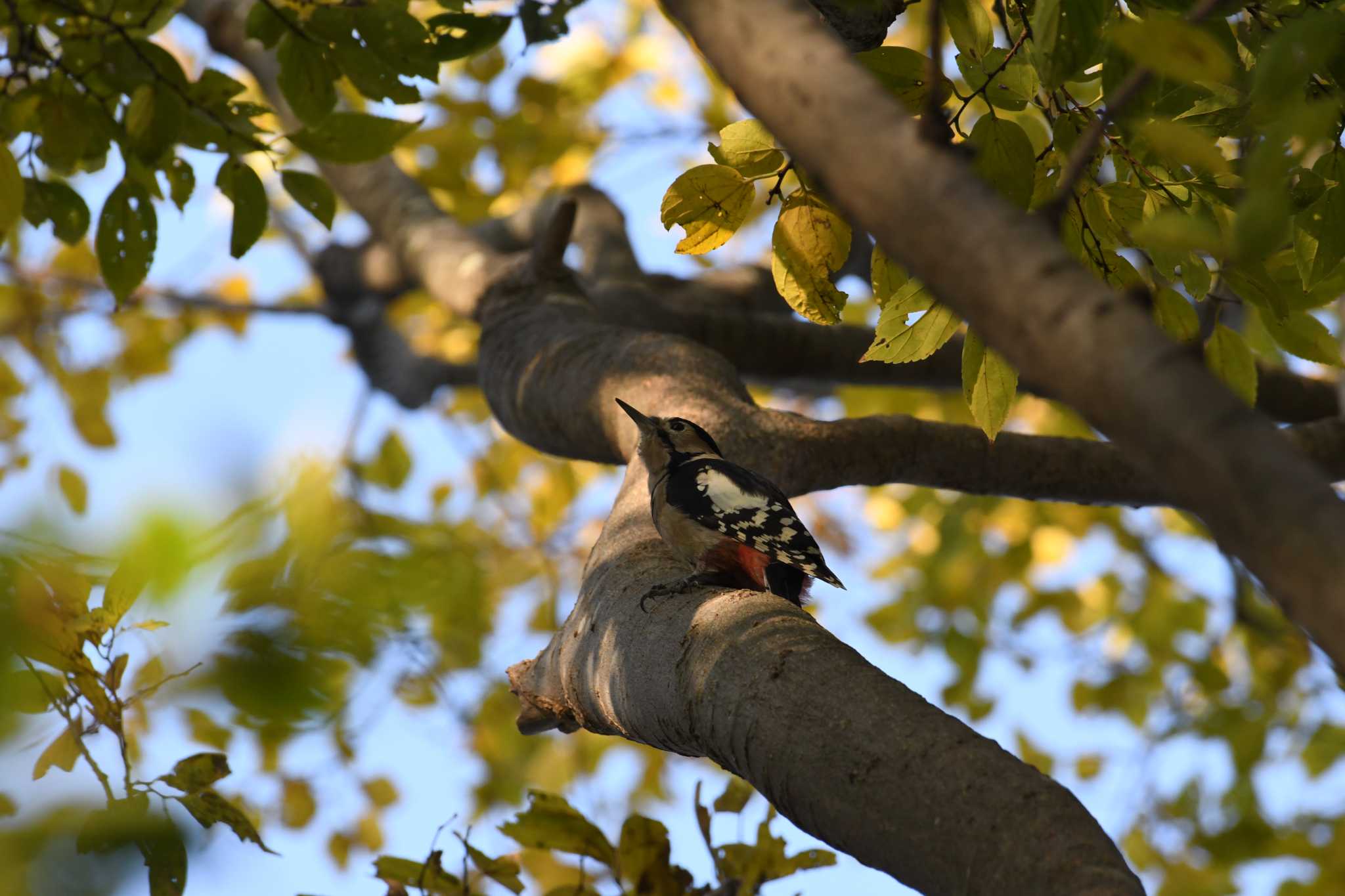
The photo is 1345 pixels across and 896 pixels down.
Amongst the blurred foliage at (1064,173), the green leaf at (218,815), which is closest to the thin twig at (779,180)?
the blurred foliage at (1064,173)

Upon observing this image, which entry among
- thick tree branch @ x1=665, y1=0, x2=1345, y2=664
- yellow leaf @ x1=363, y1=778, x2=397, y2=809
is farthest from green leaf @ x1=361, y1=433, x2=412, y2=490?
thick tree branch @ x1=665, y1=0, x2=1345, y2=664

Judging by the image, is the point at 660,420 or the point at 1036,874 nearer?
the point at 1036,874

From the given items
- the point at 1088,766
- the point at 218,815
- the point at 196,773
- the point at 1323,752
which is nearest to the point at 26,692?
the point at 218,815

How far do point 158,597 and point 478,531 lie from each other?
551 cm

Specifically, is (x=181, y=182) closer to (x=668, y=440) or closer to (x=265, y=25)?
(x=265, y=25)

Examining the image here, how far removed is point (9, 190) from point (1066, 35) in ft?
5.28

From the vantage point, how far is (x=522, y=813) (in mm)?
2078

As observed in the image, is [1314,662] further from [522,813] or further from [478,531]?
[522,813]

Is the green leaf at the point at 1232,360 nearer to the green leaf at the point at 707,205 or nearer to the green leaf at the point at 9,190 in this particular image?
the green leaf at the point at 707,205

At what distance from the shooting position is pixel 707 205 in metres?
1.85

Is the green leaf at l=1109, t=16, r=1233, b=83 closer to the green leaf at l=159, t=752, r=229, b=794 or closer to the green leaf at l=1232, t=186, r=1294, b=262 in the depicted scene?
the green leaf at l=1232, t=186, r=1294, b=262

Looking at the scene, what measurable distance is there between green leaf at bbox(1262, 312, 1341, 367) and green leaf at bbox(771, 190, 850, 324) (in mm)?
981

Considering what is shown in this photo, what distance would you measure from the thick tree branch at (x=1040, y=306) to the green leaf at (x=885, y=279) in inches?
34.1

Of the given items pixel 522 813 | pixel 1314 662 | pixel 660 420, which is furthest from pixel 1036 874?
pixel 1314 662
